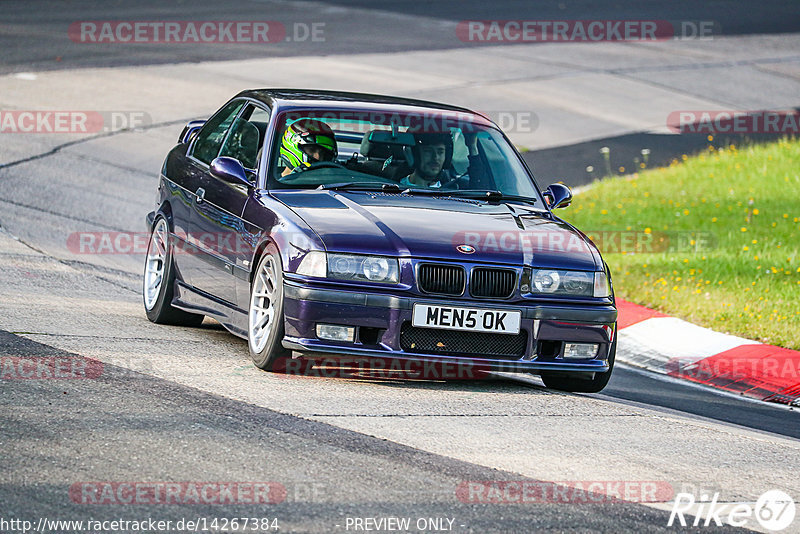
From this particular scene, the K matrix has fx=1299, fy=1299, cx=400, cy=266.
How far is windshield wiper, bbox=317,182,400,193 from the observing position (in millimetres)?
7984

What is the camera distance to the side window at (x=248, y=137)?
8.48 metres

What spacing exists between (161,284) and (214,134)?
115 cm

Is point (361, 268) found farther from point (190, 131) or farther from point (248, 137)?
point (190, 131)

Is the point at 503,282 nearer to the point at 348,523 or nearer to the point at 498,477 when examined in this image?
the point at 498,477

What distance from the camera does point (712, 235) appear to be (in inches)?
555

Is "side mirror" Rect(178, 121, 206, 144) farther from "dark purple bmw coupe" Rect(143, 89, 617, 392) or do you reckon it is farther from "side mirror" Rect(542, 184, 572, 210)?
"side mirror" Rect(542, 184, 572, 210)

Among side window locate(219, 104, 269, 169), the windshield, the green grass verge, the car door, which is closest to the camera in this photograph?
the car door

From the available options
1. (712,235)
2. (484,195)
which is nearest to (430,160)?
(484,195)

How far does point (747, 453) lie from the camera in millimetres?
6598

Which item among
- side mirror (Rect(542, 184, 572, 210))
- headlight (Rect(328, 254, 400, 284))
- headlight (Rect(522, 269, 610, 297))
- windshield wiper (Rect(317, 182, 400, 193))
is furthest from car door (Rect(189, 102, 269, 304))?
side mirror (Rect(542, 184, 572, 210))

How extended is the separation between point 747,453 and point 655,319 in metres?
4.25

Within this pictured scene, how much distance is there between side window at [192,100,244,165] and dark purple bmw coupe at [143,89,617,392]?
29 millimetres

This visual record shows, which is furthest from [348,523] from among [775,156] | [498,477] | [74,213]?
[775,156]

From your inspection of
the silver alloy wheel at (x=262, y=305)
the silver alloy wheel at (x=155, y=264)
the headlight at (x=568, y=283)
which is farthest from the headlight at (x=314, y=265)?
the silver alloy wheel at (x=155, y=264)
